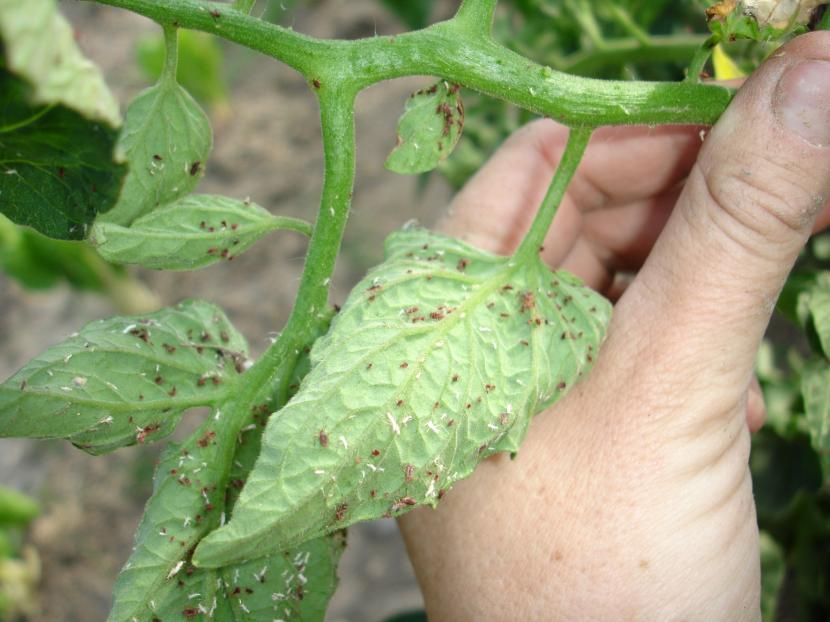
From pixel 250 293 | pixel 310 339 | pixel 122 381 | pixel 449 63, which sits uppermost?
pixel 449 63

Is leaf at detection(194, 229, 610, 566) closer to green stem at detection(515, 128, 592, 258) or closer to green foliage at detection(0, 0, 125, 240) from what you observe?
green stem at detection(515, 128, 592, 258)

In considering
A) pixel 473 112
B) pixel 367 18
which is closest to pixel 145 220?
pixel 473 112

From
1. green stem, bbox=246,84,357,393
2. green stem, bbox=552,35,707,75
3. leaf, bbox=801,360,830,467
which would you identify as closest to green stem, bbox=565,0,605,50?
green stem, bbox=552,35,707,75

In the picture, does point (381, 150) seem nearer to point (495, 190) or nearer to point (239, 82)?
point (239, 82)

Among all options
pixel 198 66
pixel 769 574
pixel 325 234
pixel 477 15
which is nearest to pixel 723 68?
pixel 477 15

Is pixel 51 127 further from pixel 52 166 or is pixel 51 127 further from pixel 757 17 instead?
pixel 757 17

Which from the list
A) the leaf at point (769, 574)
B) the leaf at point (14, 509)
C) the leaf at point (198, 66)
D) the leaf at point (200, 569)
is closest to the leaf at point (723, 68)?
the leaf at point (200, 569)

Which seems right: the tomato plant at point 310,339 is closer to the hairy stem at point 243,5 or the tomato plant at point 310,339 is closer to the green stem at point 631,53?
the hairy stem at point 243,5
